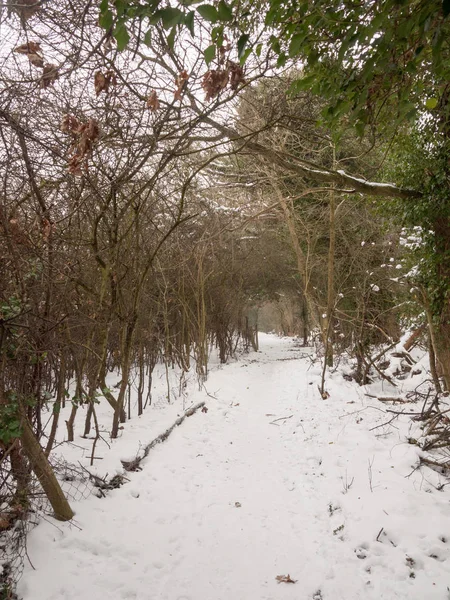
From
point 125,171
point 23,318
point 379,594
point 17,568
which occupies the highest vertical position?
point 125,171

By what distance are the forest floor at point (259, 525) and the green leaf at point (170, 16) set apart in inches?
135

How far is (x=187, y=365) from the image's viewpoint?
11188mm

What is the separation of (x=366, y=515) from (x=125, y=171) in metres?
4.03

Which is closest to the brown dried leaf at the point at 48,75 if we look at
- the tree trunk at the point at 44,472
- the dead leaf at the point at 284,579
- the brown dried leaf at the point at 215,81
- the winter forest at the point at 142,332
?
the winter forest at the point at 142,332

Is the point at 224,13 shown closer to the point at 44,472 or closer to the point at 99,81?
the point at 99,81

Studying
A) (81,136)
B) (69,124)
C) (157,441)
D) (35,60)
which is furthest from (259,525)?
(35,60)

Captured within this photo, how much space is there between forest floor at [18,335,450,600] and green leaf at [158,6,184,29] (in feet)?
11.2

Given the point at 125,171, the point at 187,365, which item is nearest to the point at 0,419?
the point at 125,171

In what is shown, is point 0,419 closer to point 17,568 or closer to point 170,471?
point 17,568

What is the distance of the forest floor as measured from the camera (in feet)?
9.49

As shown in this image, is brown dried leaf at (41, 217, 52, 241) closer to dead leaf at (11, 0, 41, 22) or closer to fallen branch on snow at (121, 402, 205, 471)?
dead leaf at (11, 0, 41, 22)

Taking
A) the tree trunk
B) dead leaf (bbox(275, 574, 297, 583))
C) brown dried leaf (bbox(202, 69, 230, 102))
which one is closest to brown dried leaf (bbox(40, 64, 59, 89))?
brown dried leaf (bbox(202, 69, 230, 102))

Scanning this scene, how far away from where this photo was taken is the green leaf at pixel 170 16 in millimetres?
1449

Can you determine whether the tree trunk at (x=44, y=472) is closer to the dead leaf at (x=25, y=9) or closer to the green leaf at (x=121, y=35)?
the green leaf at (x=121, y=35)
